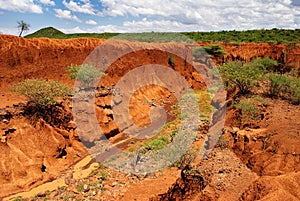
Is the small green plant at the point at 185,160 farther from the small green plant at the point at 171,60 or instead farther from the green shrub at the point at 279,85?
the small green plant at the point at 171,60

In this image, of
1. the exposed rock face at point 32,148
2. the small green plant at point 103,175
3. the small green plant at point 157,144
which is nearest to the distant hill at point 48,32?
the exposed rock face at point 32,148

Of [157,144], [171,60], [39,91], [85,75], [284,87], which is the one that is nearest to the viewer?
[157,144]

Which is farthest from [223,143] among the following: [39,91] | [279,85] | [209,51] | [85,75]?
[209,51]

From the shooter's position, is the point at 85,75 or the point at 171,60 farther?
the point at 171,60

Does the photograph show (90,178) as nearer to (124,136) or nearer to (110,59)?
(124,136)

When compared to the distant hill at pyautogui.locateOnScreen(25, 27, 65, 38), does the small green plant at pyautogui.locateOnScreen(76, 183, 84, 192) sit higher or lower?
lower

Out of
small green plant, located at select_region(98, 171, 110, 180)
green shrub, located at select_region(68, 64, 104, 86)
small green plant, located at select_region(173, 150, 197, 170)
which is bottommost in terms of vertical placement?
small green plant, located at select_region(98, 171, 110, 180)

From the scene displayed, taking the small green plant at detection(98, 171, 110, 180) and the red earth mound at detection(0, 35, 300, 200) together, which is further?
the small green plant at detection(98, 171, 110, 180)

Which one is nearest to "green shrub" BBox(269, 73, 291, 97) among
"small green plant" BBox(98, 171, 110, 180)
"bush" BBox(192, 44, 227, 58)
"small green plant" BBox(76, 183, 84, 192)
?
"small green plant" BBox(98, 171, 110, 180)

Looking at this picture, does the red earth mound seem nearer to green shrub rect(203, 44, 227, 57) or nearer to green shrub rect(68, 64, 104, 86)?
green shrub rect(68, 64, 104, 86)

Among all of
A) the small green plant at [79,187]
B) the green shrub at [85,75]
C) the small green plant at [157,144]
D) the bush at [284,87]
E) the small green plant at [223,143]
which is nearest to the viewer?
the small green plant at [79,187]

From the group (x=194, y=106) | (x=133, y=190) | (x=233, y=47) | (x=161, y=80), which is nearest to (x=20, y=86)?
(x=133, y=190)

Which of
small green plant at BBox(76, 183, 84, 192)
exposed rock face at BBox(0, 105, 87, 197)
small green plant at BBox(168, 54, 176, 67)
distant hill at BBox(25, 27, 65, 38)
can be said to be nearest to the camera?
small green plant at BBox(76, 183, 84, 192)

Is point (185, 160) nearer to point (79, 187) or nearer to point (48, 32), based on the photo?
point (79, 187)
